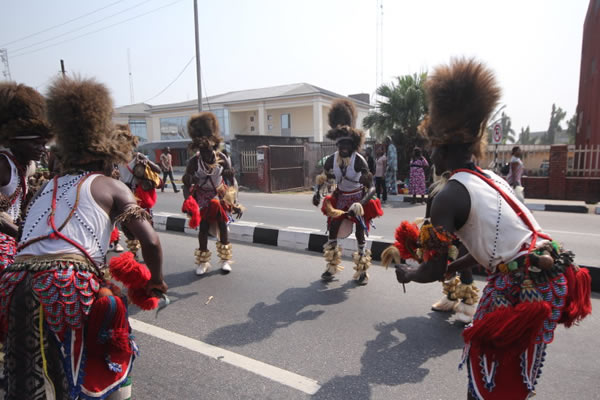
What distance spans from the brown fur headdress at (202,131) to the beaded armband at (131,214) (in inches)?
131

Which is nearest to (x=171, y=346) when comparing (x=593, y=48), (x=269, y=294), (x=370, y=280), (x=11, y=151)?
(x=269, y=294)

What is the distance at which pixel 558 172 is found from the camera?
1305cm

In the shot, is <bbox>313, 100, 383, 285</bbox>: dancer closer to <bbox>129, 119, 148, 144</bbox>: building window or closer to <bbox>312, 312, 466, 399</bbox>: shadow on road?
<bbox>312, 312, 466, 399</bbox>: shadow on road

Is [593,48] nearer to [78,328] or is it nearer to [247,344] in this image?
[247,344]

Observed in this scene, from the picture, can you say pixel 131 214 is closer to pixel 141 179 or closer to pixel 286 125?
pixel 141 179

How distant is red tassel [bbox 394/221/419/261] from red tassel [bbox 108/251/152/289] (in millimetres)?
1440

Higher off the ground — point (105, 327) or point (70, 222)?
point (70, 222)

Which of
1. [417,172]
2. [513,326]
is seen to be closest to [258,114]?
[417,172]

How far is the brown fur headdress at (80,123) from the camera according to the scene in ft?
6.63

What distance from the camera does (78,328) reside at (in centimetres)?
184

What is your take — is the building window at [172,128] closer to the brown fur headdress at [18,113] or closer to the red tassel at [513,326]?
the brown fur headdress at [18,113]

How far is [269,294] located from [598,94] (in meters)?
19.7

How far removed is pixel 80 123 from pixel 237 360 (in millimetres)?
2095

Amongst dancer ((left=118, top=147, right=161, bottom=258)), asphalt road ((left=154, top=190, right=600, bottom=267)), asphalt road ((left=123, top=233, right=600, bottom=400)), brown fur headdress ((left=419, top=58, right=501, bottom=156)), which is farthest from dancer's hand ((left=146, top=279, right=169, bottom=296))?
asphalt road ((left=154, top=190, right=600, bottom=267))
